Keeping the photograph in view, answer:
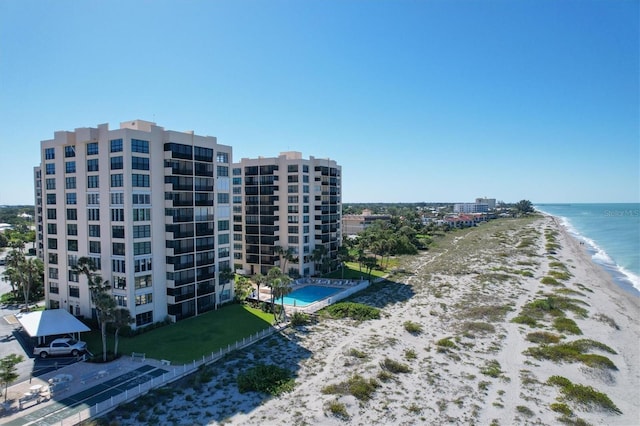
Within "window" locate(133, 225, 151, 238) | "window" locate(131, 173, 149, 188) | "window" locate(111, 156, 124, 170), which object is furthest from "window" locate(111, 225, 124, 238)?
"window" locate(111, 156, 124, 170)

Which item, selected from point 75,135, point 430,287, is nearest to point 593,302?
point 430,287

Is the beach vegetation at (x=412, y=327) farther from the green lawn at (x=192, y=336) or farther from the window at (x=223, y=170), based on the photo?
the window at (x=223, y=170)

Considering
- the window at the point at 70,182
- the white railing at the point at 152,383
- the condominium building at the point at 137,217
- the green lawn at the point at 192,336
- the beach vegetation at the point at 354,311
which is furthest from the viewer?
the beach vegetation at the point at 354,311

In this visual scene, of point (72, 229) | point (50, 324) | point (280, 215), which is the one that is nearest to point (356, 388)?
point (50, 324)

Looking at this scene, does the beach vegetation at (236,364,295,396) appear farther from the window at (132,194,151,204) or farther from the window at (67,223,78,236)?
the window at (67,223,78,236)

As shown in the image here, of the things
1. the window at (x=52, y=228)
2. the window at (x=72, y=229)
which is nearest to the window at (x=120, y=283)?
the window at (x=72, y=229)

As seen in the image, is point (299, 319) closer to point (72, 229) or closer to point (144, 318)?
point (144, 318)

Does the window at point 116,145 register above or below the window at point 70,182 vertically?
above
